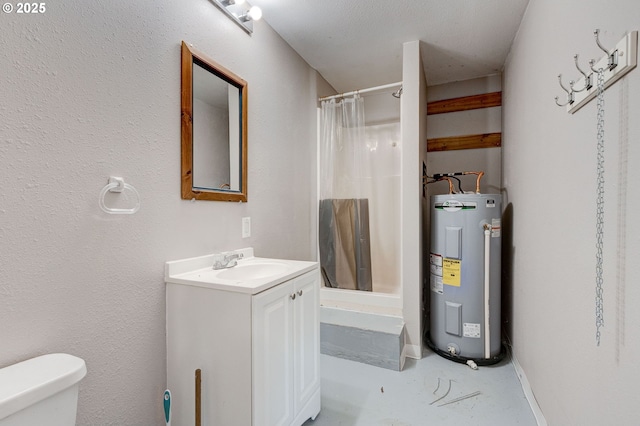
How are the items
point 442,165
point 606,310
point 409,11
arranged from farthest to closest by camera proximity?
point 442,165 < point 409,11 < point 606,310

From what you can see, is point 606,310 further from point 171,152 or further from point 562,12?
point 171,152

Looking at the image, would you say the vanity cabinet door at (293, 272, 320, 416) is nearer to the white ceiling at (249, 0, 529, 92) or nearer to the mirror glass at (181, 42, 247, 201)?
the mirror glass at (181, 42, 247, 201)

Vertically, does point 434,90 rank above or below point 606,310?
above

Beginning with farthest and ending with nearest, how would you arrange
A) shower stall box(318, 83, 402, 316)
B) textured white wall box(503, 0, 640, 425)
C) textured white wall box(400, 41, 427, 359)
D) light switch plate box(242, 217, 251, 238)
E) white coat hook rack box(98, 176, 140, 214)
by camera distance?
shower stall box(318, 83, 402, 316) → textured white wall box(400, 41, 427, 359) → light switch plate box(242, 217, 251, 238) → white coat hook rack box(98, 176, 140, 214) → textured white wall box(503, 0, 640, 425)

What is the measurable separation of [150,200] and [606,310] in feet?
5.65

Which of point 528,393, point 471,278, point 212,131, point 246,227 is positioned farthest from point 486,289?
point 212,131

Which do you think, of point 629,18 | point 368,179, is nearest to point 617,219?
point 629,18

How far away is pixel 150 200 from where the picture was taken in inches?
49.3

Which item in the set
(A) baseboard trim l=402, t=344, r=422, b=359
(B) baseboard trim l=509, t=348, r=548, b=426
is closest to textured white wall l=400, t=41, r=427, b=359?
(A) baseboard trim l=402, t=344, r=422, b=359

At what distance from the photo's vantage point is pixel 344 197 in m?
2.80

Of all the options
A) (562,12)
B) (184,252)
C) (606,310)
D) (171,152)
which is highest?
(562,12)

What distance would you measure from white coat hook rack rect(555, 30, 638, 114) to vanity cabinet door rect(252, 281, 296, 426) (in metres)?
1.36

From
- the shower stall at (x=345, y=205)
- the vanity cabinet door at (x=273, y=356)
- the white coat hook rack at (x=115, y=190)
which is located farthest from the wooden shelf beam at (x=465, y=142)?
the white coat hook rack at (x=115, y=190)

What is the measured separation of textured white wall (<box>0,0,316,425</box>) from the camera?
88 cm
